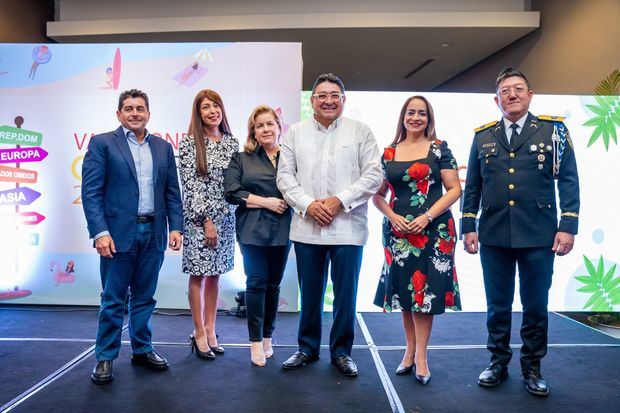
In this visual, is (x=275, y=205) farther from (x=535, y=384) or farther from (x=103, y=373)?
(x=535, y=384)

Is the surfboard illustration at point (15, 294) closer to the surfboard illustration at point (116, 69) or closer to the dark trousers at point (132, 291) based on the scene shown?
the surfboard illustration at point (116, 69)

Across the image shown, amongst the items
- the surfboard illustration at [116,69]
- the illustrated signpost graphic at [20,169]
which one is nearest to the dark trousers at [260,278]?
the surfboard illustration at [116,69]

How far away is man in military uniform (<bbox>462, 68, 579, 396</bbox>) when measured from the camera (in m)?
2.37

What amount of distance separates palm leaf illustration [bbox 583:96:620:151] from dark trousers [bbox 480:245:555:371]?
1.95m

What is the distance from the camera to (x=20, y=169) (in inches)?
158

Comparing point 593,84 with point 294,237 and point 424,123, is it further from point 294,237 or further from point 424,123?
point 294,237

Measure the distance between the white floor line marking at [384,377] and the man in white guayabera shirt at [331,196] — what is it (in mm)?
169

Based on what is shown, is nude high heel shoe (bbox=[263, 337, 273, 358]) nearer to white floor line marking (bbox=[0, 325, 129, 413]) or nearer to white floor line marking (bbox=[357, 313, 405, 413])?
white floor line marking (bbox=[357, 313, 405, 413])

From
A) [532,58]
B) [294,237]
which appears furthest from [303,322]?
[532,58]

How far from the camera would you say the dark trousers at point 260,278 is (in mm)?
2703

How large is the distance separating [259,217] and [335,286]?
543 mm

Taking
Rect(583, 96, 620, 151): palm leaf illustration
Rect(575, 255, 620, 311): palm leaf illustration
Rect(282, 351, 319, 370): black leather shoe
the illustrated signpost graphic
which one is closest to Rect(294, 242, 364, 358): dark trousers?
Rect(282, 351, 319, 370): black leather shoe

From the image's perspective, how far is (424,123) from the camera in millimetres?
2541

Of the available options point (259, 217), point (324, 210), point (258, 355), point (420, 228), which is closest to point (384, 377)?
point (258, 355)
